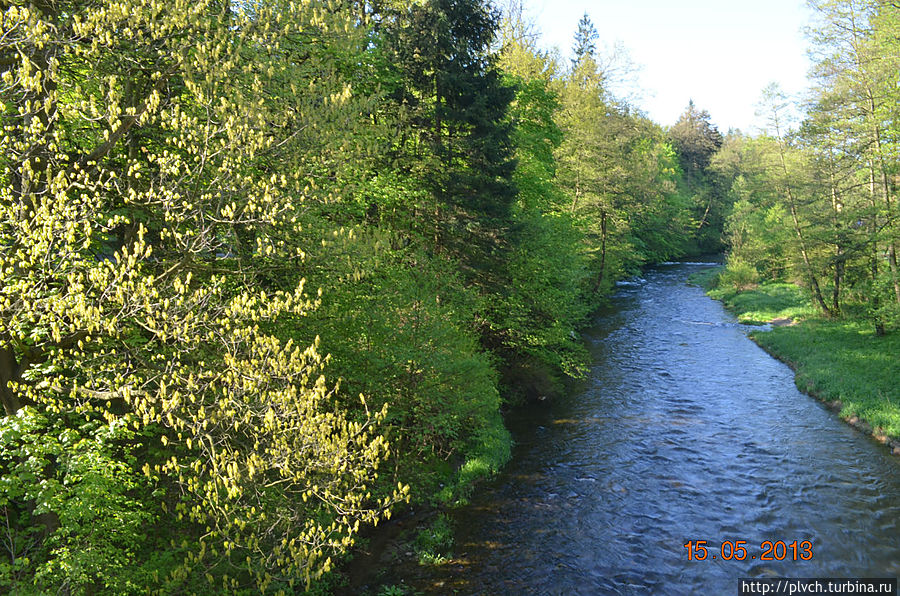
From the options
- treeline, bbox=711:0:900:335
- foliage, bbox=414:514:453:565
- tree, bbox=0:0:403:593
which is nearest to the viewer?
tree, bbox=0:0:403:593

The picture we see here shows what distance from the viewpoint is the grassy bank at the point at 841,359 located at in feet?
60.4

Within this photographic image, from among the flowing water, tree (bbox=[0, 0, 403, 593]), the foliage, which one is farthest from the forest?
the flowing water

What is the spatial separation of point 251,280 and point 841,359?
78.7 feet

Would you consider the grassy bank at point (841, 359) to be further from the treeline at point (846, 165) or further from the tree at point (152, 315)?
the tree at point (152, 315)

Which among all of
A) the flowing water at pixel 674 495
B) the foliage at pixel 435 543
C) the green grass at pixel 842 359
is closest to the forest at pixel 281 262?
the foliage at pixel 435 543

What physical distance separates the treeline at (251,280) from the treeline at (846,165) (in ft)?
39.1

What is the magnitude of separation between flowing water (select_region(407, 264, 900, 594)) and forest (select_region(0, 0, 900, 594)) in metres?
2.04

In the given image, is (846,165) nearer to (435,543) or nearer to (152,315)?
(435,543)

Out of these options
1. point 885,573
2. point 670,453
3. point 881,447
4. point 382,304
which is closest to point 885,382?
point 881,447

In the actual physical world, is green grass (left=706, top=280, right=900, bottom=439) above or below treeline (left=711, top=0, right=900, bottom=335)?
below

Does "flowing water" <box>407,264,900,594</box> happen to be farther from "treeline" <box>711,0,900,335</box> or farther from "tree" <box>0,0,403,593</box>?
"treeline" <box>711,0,900,335</box>

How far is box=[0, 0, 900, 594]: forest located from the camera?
23.9 feet

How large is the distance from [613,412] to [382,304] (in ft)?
35.7

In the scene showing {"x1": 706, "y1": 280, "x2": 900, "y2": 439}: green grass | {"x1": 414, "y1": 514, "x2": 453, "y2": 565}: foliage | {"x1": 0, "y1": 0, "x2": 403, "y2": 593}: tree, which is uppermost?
{"x1": 0, "y1": 0, "x2": 403, "y2": 593}: tree
